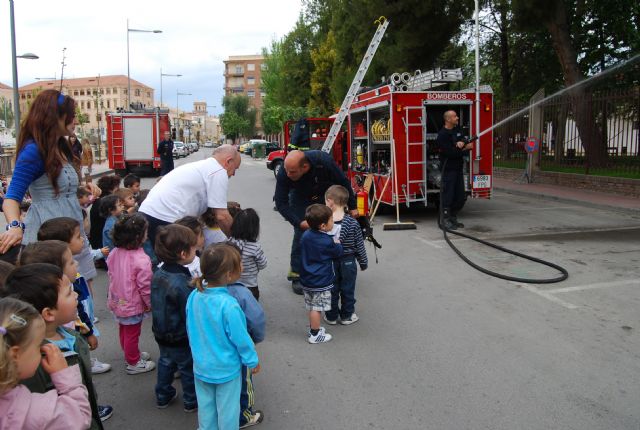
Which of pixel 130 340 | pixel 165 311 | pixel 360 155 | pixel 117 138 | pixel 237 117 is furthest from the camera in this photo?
pixel 237 117

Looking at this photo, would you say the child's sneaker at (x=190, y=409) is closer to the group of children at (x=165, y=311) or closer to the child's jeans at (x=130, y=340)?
the group of children at (x=165, y=311)

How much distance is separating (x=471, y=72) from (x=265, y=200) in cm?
2227

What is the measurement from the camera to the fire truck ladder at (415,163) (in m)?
9.85

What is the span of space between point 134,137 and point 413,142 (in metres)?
17.3

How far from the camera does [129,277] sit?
3.76 m

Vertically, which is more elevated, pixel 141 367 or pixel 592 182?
pixel 592 182

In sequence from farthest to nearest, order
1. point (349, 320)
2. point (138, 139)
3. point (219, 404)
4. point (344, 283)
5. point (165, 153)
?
point (138, 139) → point (165, 153) → point (349, 320) → point (344, 283) → point (219, 404)

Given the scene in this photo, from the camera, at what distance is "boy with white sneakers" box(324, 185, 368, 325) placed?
475 centimetres

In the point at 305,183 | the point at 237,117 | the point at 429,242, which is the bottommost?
the point at 429,242

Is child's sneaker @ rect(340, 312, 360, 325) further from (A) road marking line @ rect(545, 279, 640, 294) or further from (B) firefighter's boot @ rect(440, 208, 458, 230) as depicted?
(B) firefighter's boot @ rect(440, 208, 458, 230)

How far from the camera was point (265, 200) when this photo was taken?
47.9 ft

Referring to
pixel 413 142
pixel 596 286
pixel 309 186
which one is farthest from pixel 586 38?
pixel 309 186

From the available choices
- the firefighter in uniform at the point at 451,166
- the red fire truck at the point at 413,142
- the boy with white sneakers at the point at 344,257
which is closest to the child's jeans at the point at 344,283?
the boy with white sneakers at the point at 344,257

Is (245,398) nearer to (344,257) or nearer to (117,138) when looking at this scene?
(344,257)
